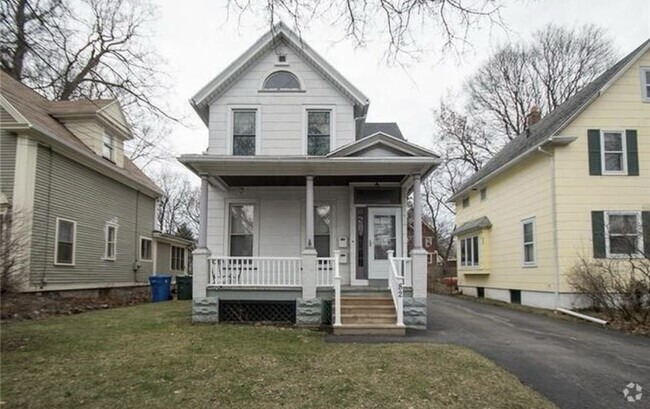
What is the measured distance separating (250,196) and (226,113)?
96.0 inches

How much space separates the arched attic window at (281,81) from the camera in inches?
516

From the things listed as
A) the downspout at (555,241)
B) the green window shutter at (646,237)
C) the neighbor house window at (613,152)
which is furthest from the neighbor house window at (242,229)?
the neighbor house window at (613,152)

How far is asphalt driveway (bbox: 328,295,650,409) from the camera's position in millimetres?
5852

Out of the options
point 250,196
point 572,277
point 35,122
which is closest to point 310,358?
point 250,196

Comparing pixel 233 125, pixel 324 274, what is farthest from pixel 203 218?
pixel 233 125

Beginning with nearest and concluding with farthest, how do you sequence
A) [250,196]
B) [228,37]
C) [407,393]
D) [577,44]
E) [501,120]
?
[228,37] < [407,393] < [250,196] < [577,44] < [501,120]

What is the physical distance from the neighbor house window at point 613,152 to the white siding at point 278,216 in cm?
760

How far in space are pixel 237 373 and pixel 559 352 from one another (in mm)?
5467

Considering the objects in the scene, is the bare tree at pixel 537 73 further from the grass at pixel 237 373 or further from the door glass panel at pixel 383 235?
the grass at pixel 237 373

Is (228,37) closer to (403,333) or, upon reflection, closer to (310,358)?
(310,358)

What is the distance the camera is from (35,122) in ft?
41.9

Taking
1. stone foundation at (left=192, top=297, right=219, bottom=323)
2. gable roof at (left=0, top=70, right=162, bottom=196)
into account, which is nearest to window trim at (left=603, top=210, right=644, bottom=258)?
stone foundation at (left=192, top=297, right=219, bottom=323)

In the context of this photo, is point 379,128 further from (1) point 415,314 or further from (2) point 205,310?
(2) point 205,310

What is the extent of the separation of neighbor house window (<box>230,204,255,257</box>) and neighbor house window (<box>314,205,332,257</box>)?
1724 millimetres
